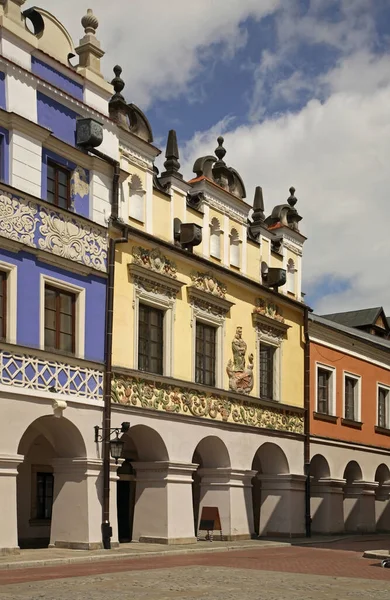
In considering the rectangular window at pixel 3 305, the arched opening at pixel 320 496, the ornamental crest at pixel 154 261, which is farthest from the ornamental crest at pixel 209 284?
the arched opening at pixel 320 496

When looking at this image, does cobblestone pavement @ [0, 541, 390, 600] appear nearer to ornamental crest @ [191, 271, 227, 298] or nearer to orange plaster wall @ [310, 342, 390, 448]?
ornamental crest @ [191, 271, 227, 298]

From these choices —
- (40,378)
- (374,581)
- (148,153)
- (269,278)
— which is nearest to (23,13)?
(148,153)

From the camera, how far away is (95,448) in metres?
22.0

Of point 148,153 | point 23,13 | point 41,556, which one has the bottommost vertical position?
point 41,556

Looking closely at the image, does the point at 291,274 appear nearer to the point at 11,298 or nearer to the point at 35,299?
the point at 35,299

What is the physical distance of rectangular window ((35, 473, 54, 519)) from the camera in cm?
2453

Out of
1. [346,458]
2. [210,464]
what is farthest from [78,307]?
[346,458]

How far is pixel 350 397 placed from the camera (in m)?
35.5

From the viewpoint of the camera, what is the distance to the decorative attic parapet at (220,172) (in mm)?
28188

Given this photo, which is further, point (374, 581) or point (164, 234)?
point (164, 234)

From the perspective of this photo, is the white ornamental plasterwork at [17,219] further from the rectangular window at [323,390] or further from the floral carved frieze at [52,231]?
the rectangular window at [323,390]

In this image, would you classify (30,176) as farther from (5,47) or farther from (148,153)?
(148,153)

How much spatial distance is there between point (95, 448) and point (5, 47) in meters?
9.00

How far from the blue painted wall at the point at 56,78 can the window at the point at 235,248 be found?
300 inches
